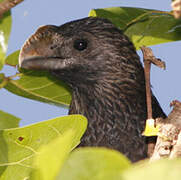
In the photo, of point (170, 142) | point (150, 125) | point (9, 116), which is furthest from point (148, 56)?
point (9, 116)

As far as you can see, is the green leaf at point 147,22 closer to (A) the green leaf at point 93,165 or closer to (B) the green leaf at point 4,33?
(B) the green leaf at point 4,33

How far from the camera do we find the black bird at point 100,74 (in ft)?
6.72

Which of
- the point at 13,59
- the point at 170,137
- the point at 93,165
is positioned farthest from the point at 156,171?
the point at 13,59

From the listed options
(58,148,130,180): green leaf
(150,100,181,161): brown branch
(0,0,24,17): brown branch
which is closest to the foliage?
(58,148,130,180): green leaf

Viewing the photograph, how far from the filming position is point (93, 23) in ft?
7.28

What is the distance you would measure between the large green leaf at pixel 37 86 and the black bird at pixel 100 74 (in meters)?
0.06

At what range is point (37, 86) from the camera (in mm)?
2049

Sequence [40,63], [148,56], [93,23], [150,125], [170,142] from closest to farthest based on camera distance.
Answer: [170,142] < [150,125] < [148,56] < [40,63] < [93,23]

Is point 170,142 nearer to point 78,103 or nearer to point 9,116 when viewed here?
point 9,116

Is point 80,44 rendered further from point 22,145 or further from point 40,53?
point 22,145

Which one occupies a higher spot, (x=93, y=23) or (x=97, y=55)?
(x=93, y=23)

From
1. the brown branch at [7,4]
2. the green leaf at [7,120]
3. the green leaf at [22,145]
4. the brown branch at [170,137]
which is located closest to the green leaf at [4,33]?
the brown branch at [7,4]

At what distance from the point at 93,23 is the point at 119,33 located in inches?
5.7

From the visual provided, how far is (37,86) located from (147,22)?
599 millimetres
